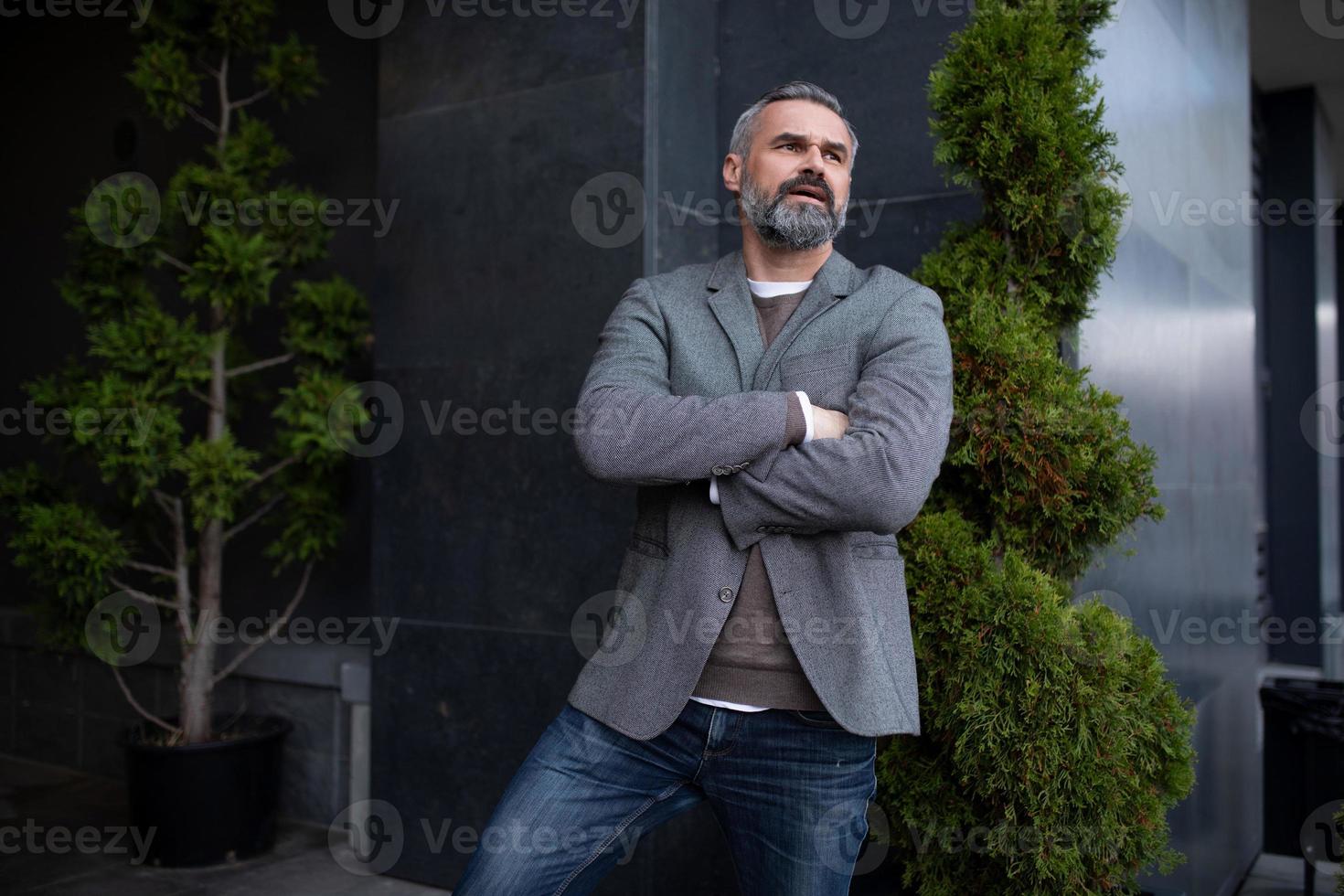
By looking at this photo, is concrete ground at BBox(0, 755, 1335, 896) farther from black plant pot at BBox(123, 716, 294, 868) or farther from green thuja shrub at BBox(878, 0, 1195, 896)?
green thuja shrub at BBox(878, 0, 1195, 896)

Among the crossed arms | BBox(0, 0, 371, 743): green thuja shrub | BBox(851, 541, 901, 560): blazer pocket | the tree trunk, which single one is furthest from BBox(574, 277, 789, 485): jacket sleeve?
the tree trunk

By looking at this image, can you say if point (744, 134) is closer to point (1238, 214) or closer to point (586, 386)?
point (586, 386)

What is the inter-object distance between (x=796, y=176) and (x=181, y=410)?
2.75 m

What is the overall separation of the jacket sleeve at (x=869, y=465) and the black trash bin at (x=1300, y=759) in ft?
8.62

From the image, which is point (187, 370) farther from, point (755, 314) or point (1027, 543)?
point (1027, 543)

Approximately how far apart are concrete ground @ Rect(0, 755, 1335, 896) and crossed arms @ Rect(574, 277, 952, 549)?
7.63 ft

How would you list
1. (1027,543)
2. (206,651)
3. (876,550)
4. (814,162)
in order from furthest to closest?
1. (206,651)
2. (1027,543)
3. (814,162)
4. (876,550)

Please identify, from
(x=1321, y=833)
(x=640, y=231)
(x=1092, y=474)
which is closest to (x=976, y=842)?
(x=1092, y=474)

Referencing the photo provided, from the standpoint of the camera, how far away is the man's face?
6.78ft

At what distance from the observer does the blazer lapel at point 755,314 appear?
6.72 ft

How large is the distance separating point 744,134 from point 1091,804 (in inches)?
57.7

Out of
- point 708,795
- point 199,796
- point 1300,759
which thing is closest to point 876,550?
point 708,795

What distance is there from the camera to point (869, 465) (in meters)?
1.82

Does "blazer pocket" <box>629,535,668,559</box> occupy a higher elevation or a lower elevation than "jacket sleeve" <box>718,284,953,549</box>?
lower
